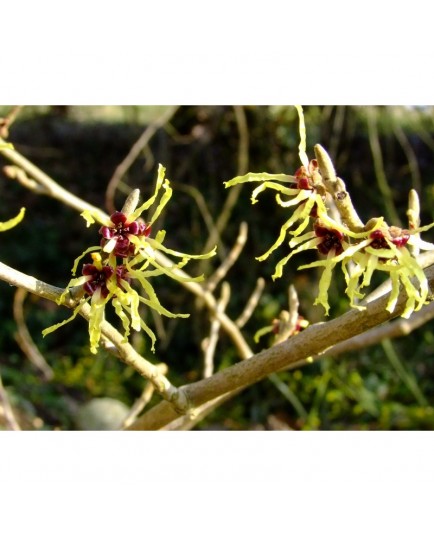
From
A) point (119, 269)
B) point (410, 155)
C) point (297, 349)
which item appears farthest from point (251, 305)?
point (410, 155)

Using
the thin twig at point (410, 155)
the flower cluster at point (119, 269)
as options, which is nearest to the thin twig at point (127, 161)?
the flower cluster at point (119, 269)

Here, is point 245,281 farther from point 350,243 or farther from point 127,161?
point 350,243

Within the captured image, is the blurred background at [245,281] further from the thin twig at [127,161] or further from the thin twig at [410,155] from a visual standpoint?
the thin twig at [127,161]

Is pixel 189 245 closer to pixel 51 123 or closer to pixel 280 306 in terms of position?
pixel 280 306

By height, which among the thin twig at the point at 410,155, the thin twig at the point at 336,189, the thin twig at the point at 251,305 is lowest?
the thin twig at the point at 251,305

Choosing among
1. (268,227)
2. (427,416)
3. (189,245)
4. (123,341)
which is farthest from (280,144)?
(123,341)

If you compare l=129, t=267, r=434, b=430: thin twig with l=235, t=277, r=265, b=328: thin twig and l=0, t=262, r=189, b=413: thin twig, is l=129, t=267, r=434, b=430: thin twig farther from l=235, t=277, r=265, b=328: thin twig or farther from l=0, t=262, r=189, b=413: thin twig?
l=235, t=277, r=265, b=328: thin twig
